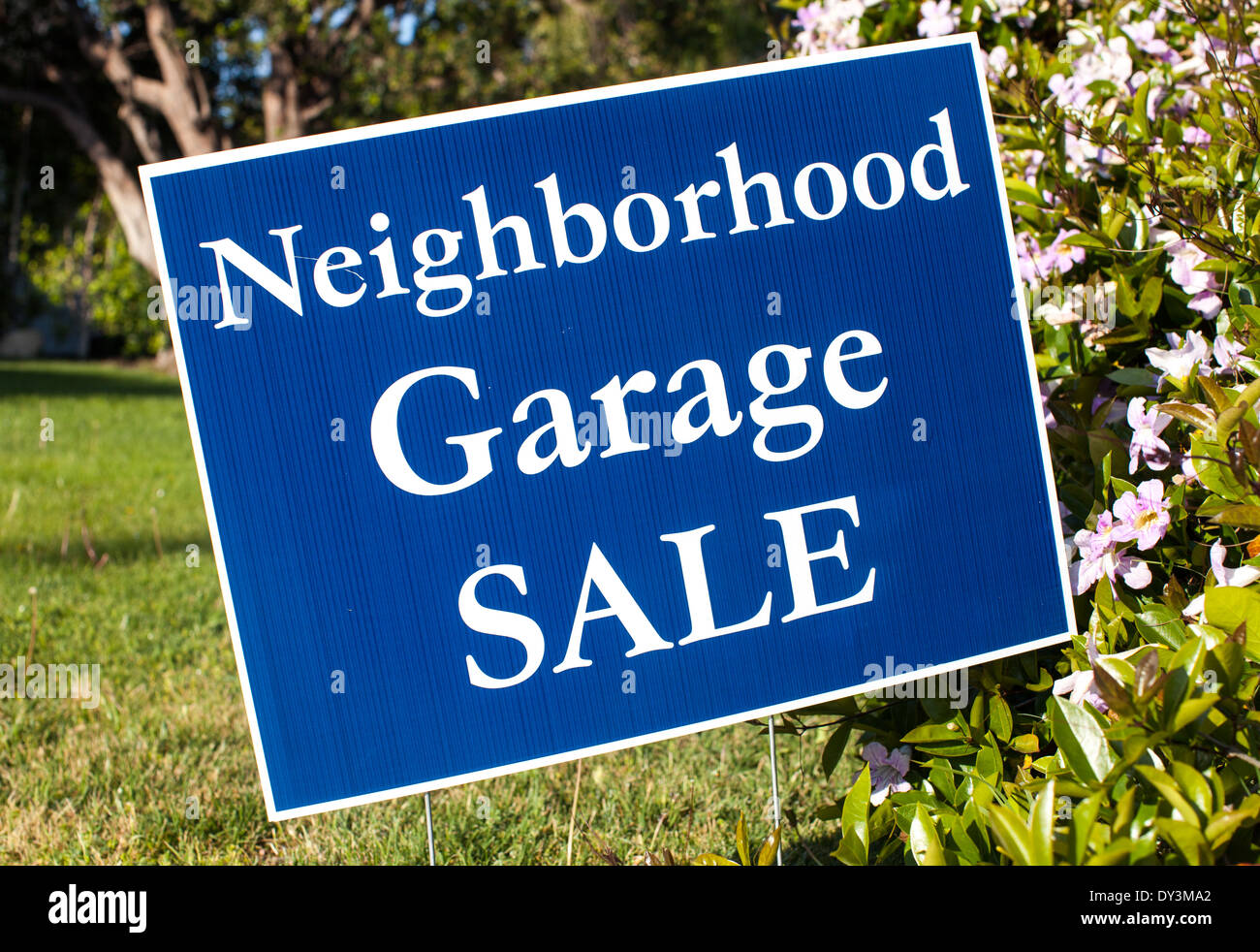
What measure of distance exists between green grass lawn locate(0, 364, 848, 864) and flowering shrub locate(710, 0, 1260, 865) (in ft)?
1.38

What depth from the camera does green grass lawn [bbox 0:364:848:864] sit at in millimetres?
2248

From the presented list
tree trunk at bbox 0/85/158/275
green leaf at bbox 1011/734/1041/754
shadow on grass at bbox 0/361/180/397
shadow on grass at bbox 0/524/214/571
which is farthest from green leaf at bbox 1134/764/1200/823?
tree trunk at bbox 0/85/158/275

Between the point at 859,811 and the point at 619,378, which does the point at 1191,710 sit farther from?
the point at 619,378

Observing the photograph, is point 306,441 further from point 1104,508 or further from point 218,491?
point 1104,508

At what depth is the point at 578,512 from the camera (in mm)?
1510

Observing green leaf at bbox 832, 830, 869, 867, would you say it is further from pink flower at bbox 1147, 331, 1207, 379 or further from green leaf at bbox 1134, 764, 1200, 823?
pink flower at bbox 1147, 331, 1207, 379

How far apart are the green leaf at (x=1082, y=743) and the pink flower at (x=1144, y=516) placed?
348mm

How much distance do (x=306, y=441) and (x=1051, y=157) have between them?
4.90ft

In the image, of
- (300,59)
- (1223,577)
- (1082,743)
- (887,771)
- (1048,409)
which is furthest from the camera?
(300,59)

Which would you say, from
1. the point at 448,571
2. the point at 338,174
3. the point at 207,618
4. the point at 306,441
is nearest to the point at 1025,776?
the point at 448,571

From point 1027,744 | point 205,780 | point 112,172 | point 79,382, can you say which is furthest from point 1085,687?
point 112,172

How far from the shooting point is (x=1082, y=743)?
1.20 meters

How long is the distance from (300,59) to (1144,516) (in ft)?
44.5

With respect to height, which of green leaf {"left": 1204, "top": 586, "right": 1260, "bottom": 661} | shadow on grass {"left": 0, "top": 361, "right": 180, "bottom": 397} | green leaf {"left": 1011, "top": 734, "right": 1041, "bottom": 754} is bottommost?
green leaf {"left": 1011, "top": 734, "right": 1041, "bottom": 754}
